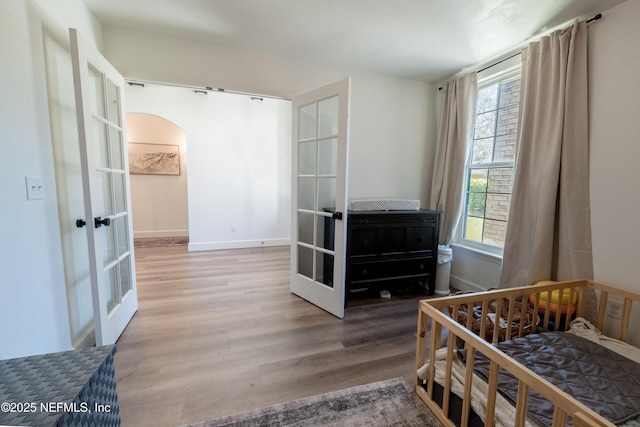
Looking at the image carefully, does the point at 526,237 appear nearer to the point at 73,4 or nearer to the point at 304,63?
the point at 304,63

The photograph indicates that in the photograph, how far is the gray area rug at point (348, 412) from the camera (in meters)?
1.30

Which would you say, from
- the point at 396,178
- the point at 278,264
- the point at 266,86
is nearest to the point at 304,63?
the point at 266,86

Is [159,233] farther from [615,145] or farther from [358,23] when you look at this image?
[615,145]

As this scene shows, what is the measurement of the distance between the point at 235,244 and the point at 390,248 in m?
2.96

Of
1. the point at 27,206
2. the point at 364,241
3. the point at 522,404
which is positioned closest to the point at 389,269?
the point at 364,241

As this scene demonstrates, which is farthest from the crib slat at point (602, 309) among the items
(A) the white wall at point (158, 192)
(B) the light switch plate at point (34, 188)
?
(A) the white wall at point (158, 192)

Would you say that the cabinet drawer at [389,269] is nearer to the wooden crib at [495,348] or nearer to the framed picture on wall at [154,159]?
the wooden crib at [495,348]

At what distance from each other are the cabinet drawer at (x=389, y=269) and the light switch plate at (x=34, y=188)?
7.08 feet

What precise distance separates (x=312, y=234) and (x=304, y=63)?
1729mm

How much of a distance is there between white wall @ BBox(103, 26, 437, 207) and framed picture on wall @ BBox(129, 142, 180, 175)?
324cm

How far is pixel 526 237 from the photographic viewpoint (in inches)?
88.1

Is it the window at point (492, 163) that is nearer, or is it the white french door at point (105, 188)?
the white french door at point (105, 188)

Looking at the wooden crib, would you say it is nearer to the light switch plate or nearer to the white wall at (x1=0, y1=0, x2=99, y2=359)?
the white wall at (x1=0, y1=0, x2=99, y2=359)

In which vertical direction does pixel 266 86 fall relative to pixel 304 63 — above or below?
below
